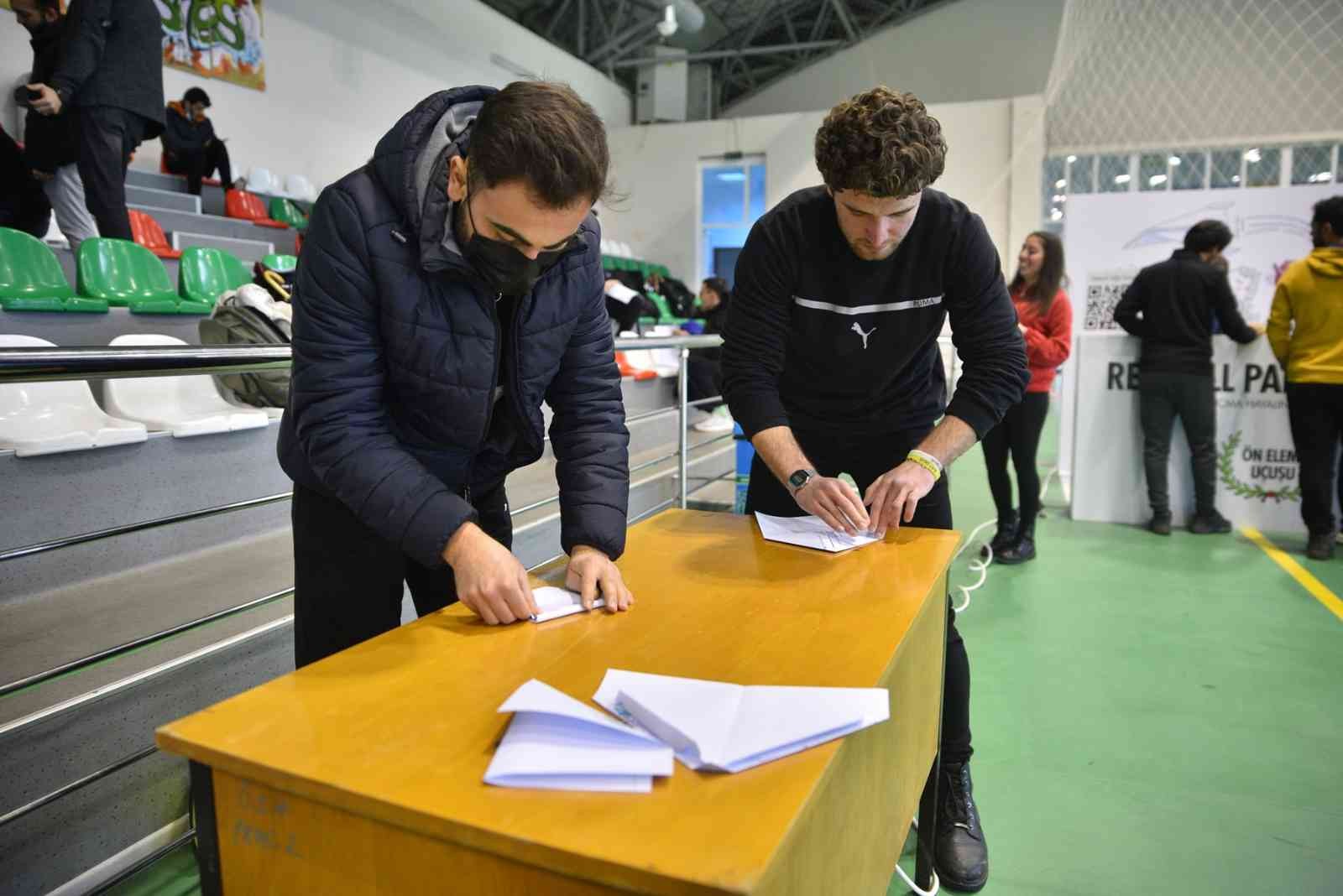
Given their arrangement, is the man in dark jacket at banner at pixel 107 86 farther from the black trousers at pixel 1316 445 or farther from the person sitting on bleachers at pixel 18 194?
the black trousers at pixel 1316 445

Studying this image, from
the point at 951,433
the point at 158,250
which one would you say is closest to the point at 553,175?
the point at 951,433

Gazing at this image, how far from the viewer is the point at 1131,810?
1741 mm

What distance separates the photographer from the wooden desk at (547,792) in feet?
1.98

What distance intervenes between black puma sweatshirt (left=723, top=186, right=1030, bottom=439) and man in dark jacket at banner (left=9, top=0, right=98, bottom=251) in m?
3.22

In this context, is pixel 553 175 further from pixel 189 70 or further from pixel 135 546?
pixel 189 70

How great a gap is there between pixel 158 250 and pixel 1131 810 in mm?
5554

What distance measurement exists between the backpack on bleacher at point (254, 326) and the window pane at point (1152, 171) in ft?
33.0

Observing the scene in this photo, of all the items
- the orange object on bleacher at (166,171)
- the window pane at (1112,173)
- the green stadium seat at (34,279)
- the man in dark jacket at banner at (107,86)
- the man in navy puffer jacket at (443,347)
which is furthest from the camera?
the window pane at (1112,173)

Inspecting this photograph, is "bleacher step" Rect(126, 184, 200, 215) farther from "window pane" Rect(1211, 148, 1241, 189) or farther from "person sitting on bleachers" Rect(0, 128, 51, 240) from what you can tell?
"window pane" Rect(1211, 148, 1241, 189)

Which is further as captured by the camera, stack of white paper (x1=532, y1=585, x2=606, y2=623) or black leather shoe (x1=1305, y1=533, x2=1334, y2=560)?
black leather shoe (x1=1305, y1=533, x2=1334, y2=560)

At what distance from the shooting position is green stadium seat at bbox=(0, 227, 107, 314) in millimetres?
2994

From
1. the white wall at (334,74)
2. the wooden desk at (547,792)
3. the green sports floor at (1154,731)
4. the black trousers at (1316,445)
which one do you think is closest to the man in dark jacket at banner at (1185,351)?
the black trousers at (1316,445)

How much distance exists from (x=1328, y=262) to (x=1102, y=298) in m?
1.56

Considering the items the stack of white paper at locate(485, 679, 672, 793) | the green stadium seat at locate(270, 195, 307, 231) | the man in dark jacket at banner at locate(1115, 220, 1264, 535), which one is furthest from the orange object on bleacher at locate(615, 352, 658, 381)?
the stack of white paper at locate(485, 679, 672, 793)
